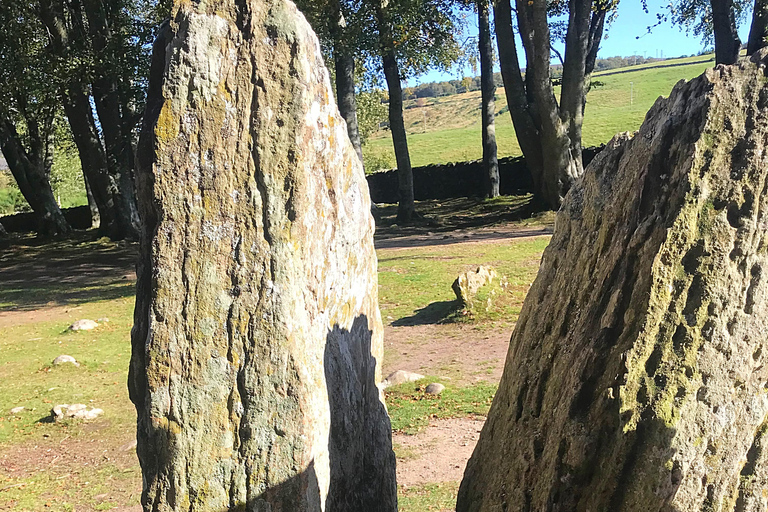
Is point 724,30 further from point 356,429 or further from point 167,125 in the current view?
point 167,125

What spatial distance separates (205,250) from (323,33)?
1787cm

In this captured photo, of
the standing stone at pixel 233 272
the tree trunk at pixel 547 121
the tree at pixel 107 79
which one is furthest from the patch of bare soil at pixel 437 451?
the tree trunk at pixel 547 121

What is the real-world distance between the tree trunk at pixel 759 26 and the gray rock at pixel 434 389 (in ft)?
43.8

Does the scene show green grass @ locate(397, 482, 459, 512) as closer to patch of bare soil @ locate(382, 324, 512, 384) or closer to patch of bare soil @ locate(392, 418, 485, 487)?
patch of bare soil @ locate(392, 418, 485, 487)

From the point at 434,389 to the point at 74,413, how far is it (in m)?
4.27

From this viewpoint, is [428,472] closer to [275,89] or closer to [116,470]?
[116,470]

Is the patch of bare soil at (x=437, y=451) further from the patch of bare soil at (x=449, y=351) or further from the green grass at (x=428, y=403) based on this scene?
the patch of bare soil at (x=449, y=351)

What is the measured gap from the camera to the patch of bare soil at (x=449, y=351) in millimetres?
8781

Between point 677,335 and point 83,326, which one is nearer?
point 677,335

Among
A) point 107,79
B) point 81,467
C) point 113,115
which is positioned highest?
point 107,79

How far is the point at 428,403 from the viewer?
306 inches

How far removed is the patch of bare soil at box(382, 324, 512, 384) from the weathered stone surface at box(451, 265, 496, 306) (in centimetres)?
53

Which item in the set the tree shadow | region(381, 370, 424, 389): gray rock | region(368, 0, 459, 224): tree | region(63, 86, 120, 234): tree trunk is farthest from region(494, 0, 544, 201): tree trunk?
the tree shadow

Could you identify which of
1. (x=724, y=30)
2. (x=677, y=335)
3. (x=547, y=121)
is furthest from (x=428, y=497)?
(x=547, y=121)
